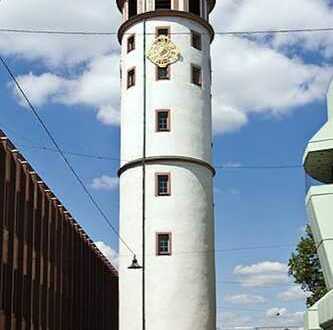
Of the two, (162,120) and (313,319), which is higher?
(162,120)

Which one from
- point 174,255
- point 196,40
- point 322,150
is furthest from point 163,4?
point 322,150

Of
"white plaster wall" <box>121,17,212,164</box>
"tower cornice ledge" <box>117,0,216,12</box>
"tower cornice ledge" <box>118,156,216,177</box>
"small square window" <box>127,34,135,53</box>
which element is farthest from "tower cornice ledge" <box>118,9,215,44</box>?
"tower cornice ledge" <box>118,156,216,177</box>

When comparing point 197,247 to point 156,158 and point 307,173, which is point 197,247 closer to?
point 156,158

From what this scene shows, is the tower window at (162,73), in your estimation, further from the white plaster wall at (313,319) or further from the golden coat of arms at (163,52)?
the white plaster wall at (313,319)

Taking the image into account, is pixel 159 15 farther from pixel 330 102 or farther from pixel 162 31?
pixel 330 102

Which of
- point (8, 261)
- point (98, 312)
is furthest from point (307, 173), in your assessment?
point (98, 312)

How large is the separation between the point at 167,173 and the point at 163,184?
0.64 meters

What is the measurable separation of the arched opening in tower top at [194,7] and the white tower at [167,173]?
84 millimetres

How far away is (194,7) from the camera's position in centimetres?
5138

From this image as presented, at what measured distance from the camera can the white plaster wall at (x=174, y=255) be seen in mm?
45750

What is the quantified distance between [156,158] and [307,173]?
63.1 ft

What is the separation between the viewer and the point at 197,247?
4662 centimetres

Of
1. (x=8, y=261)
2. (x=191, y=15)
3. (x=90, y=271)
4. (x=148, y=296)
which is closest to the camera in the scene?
(x=8, y=261)

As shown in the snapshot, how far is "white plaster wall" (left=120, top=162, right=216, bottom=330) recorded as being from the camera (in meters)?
45.8
